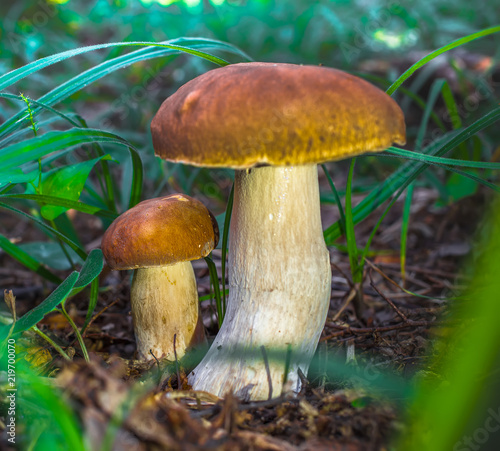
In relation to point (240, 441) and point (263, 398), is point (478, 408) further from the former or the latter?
point (263, 398)

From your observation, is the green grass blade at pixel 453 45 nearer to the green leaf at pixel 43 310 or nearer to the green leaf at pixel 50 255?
the green leaf at pixel 43 310

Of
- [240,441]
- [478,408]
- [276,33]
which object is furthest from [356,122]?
[276,33]

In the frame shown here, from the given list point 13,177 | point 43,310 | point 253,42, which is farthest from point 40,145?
point 253,42

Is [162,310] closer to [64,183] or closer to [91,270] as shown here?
[91,270]

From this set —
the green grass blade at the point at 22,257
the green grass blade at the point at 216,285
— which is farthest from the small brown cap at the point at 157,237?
the green grass blade at the point at 22,257

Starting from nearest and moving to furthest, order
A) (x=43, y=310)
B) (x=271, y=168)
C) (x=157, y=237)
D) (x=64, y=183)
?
(x=43, y=310) < (x=271, y=168) < (x=157, y=237) < (x=64, y=183)
